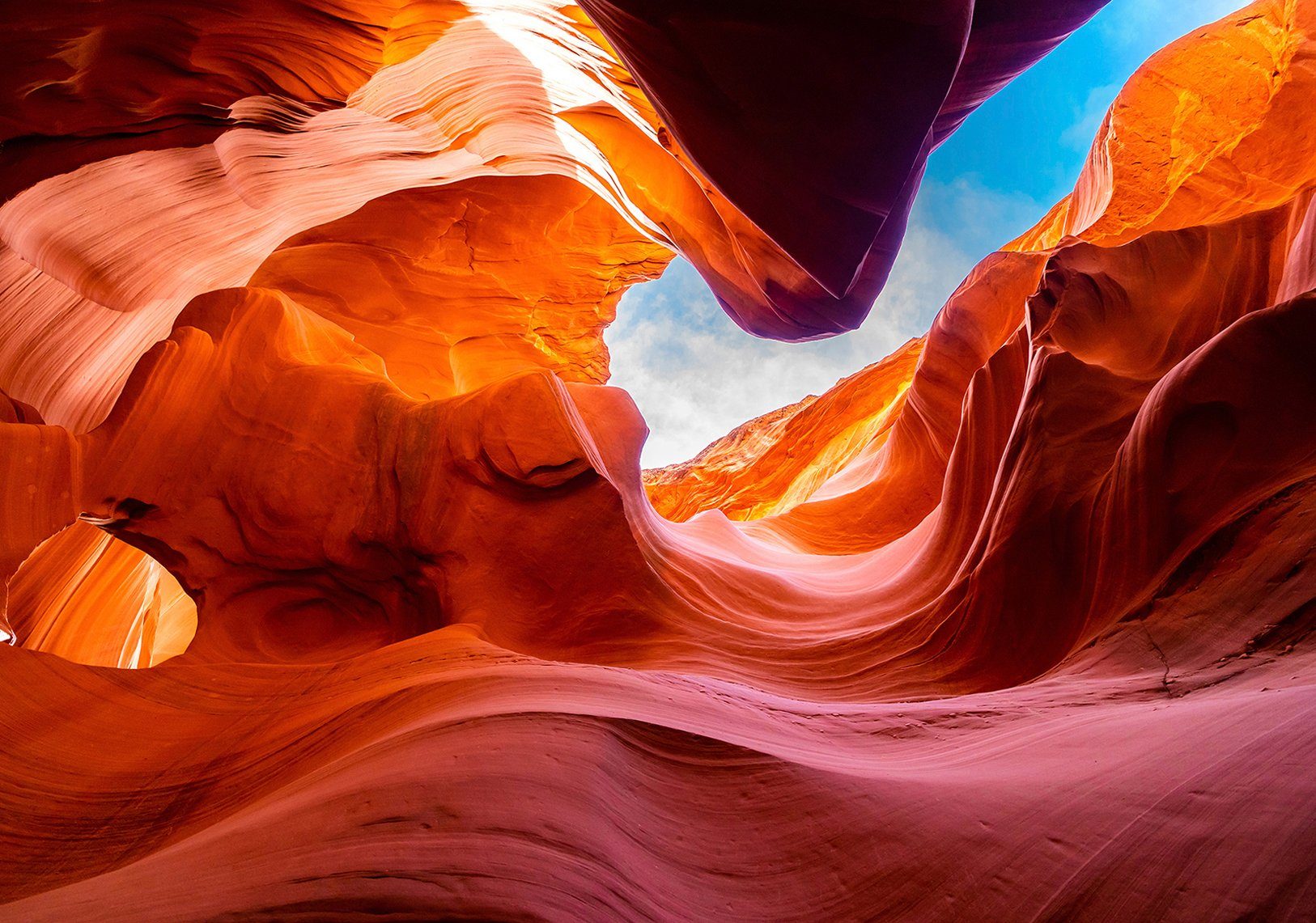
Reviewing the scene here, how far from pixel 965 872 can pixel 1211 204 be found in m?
10.0

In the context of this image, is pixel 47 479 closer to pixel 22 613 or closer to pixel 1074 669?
pixel 22 613

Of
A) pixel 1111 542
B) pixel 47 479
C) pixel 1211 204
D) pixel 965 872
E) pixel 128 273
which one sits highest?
pixel 1211 204

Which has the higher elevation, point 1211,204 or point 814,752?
point 1211,204

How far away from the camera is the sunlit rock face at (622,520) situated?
1690 millimetres

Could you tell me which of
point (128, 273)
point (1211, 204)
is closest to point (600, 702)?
point (128, 273)

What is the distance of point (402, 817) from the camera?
5.61 ft

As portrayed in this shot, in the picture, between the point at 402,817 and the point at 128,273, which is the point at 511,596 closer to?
the point at 402,817

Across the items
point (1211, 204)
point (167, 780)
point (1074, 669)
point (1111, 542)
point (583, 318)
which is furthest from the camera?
point (583, 318)

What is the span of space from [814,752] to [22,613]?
725 centimetres

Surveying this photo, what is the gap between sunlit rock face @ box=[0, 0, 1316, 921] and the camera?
1690 millimetres

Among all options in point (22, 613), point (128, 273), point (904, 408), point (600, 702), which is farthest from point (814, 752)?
point (904, 408)

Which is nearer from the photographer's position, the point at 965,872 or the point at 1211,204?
the point at 965,872

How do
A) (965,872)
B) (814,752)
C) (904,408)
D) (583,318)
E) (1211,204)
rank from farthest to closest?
(583,318)
(904,408)
(1211,204)
(814,752)
(965,872)

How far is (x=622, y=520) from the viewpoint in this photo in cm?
545
